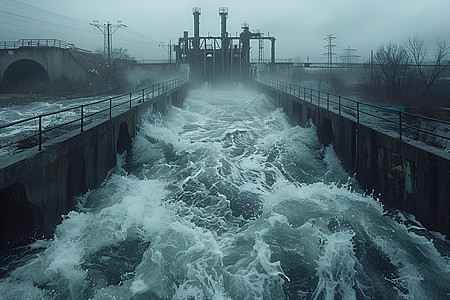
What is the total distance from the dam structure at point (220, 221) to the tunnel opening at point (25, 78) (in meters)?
32.0

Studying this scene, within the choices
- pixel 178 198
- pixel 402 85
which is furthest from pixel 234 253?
pixel 402 85

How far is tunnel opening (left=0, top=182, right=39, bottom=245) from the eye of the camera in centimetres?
748

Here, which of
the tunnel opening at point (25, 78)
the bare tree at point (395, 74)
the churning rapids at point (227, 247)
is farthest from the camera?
the tunnel opening at point (25, 78)

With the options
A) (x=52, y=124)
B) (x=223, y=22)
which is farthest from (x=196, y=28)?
(x=52, y=124)

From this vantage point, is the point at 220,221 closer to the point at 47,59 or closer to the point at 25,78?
the point at 47,59

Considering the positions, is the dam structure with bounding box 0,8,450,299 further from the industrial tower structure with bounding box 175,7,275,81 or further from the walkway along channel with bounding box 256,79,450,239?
the industrial tower structure with bounding box 175,7,275,81

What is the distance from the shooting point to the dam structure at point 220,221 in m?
6.55

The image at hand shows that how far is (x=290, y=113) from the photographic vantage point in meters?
26.7

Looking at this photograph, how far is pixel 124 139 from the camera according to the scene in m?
16.0

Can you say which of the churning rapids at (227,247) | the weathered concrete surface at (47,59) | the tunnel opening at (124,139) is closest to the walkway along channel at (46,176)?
the churning rapids at (227,247)

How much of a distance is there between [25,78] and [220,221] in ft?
152

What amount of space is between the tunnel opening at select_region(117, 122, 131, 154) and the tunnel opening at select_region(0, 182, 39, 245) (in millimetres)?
7993

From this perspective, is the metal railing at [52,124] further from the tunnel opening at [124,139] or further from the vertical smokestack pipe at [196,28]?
the vertical smokestack pipe at [196,28]

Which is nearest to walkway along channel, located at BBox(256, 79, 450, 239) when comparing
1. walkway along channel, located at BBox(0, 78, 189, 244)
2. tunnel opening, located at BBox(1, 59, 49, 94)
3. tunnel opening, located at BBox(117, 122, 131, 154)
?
walkway along channel, located at BBox(0, 78, 189, 244)
